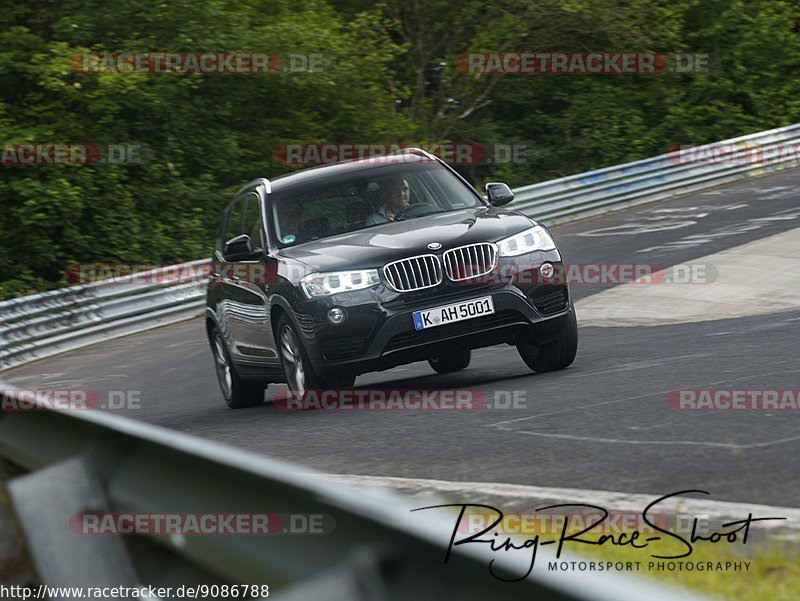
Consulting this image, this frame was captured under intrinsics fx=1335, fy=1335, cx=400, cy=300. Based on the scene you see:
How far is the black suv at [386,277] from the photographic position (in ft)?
29.4

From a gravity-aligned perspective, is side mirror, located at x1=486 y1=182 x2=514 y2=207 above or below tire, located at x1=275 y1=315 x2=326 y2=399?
above

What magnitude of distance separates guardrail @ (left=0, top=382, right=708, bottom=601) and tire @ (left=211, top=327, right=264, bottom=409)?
22.4 feet

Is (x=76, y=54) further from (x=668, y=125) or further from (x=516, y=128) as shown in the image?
(x=668, y=125)

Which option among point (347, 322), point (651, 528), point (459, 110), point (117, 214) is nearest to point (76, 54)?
point (117, 214)

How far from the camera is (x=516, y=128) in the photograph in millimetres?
34969

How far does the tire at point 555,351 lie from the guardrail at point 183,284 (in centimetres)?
1062

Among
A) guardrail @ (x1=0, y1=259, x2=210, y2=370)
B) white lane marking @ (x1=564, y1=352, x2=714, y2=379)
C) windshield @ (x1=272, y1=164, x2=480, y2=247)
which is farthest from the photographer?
guardrail @ (x1=0, y1=259, x2=210, y2=370)

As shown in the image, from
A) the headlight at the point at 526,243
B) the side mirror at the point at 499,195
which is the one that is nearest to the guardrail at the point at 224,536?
the headlight at the point at 526,243

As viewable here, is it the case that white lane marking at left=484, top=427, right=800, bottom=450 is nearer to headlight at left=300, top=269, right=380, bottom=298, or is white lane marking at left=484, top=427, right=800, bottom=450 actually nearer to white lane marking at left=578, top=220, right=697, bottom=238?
headlight at left=300, top=269, right=380, bottom=298

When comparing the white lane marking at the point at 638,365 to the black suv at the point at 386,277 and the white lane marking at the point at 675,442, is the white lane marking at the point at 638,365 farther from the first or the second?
the white lane marking at the point at 675,442

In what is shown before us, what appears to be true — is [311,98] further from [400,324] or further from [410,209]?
[400,324]

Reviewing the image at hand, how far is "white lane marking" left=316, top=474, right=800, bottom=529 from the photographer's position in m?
4.80

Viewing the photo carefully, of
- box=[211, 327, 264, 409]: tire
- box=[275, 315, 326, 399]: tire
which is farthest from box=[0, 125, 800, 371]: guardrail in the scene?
box=[275, 315, 326, 399]: tire

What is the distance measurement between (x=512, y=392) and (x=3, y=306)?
11.9 metres
